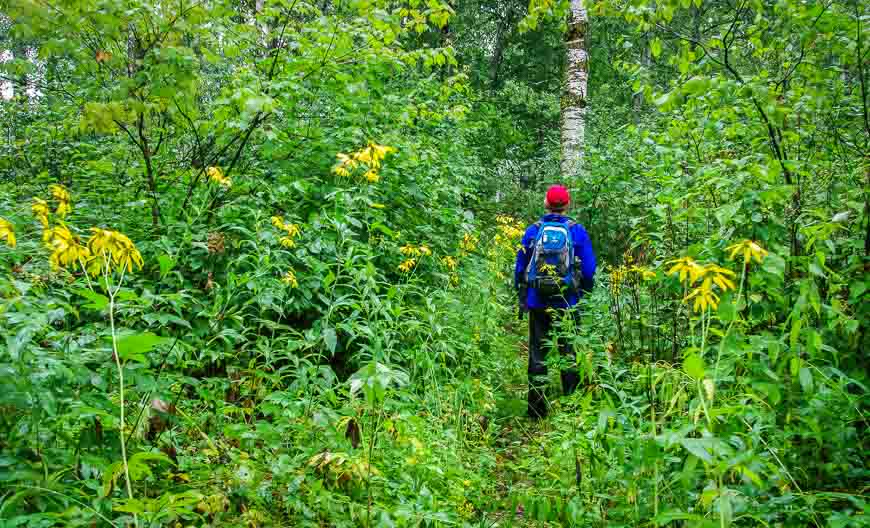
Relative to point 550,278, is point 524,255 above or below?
above

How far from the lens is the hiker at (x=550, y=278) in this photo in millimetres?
5074

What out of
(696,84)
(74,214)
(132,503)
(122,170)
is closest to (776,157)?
(696,84)

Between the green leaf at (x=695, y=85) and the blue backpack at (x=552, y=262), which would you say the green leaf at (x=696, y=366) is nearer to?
the green leaf at (x=695, y=85)

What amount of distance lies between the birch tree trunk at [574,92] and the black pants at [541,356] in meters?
4.50

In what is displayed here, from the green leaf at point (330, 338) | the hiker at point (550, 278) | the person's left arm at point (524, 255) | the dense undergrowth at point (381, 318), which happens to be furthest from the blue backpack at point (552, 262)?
the green leaf at point (330, 338)

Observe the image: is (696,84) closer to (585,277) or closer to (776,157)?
(776,157)

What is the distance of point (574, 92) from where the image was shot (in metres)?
9.44

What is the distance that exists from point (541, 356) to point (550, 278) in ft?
2.73

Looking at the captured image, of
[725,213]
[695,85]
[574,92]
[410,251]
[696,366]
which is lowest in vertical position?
[696,366]

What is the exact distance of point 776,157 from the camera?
3.66 metres

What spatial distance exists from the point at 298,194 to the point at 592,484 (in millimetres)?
3819

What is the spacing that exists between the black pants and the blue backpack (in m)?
0.24

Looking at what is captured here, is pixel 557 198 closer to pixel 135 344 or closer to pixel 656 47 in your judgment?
pixel 656 47

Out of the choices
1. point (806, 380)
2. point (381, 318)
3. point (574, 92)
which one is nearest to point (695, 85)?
point (806, 380)
